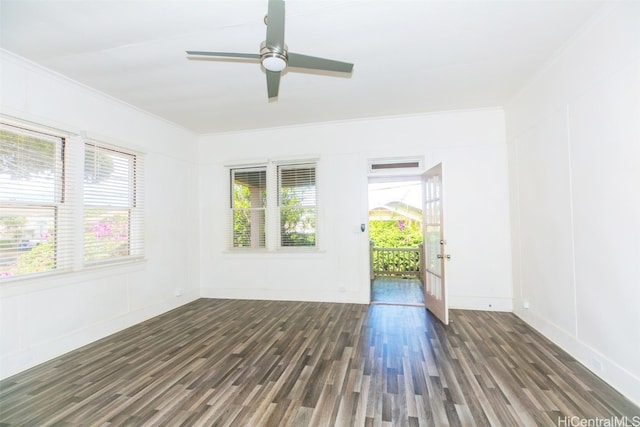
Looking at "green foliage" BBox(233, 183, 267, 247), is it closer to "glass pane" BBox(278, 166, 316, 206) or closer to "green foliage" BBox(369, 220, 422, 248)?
"glass pane" BBox(278, 166, 316, 206)

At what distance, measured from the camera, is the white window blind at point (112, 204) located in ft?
10.9

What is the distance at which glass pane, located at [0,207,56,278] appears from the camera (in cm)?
257

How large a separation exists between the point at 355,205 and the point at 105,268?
3.62m

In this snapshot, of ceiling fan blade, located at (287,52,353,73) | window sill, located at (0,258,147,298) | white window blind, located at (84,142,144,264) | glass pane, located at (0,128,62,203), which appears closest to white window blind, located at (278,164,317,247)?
white window blind, located at (84,142,144,264)

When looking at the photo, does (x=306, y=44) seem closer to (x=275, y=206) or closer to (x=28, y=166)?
(x=275, y=206)

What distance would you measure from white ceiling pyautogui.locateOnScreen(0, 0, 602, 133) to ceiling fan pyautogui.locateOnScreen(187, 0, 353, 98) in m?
0.40

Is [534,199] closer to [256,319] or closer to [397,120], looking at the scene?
[397,120]

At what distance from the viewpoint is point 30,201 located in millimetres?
2742

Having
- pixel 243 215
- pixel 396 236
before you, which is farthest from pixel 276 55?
pixel 396 236

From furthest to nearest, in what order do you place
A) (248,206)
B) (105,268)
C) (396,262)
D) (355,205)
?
(396,262), (248,206), (355,205), (105,268)

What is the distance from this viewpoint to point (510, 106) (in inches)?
155

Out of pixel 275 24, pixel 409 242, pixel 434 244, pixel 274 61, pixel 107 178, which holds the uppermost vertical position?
pixel 275 24

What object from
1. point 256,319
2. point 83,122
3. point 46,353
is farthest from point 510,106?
point 46,353

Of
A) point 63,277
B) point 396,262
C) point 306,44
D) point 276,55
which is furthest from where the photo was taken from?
point 396,262
